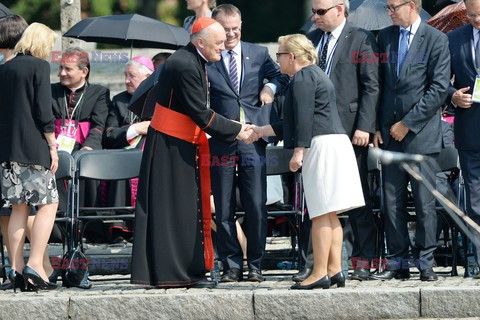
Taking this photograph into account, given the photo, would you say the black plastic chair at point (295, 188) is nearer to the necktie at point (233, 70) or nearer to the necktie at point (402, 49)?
the necktie at point (233, 70)

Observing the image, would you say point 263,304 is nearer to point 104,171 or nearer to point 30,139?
point 30,139

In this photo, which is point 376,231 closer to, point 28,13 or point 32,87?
point 32,87

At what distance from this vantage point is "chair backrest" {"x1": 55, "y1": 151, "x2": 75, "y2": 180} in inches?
429

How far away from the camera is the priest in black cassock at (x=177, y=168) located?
999cm

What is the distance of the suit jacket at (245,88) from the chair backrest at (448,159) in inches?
60.3

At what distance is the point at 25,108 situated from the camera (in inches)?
393

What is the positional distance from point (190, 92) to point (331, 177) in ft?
4.20

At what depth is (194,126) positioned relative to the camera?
1014 cm

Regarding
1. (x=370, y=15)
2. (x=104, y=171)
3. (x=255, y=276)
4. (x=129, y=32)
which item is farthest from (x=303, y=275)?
(x=129, y=32)

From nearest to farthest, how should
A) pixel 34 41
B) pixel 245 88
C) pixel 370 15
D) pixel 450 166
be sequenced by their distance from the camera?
pixel 34 41, pixel 245 88, pixel 450 166, pixel 370 15

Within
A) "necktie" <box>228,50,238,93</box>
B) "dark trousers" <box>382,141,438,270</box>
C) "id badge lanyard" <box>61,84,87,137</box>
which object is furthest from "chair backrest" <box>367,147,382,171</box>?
"id badge lanyard" <box>61,84,87,137</box>

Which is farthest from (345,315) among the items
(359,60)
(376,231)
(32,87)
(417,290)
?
(32,87)

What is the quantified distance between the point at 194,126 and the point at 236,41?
1078 millimetres

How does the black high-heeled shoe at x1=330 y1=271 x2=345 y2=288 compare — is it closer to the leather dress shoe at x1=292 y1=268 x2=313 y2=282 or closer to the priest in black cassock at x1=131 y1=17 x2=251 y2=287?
the leather dress shoe at x1=292 y1=268 x2=313 y2=282
